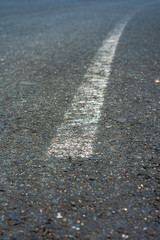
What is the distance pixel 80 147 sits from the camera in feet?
6.37

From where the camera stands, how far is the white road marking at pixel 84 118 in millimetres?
1927

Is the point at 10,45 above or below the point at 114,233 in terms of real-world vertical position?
above

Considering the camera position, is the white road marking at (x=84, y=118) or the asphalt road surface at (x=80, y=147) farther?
the white road marking at (x=84, y=118)

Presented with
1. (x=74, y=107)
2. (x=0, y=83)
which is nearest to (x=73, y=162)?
(x=74, y=107)

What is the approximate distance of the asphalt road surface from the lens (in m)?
1.36

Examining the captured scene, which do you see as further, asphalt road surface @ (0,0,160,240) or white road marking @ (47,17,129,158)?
white road marking @ (47,17,129,158)

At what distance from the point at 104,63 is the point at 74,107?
1.46 metres

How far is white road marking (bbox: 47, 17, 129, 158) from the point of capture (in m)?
1.93

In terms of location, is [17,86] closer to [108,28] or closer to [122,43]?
[122,43]

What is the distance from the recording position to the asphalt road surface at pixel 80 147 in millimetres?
1358

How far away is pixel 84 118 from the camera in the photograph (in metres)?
2.34

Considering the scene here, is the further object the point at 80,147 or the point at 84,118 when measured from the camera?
the point at 84,118

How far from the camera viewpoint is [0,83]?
3160 millimetres

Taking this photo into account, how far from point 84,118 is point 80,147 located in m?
0.45
